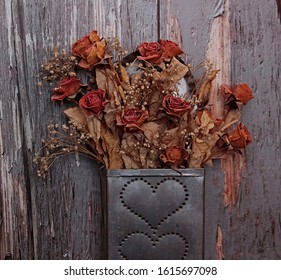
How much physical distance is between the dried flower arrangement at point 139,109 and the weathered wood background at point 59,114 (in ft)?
0.18

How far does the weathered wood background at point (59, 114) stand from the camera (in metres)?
1.53

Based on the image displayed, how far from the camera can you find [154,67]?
1.49m

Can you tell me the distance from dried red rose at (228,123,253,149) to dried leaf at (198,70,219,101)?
0.41ft

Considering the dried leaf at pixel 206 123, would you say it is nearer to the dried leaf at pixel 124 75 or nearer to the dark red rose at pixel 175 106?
the dark red rose at pixel 175 106

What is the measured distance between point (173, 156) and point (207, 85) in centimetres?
22

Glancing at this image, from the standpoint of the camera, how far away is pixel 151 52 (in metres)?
1.46

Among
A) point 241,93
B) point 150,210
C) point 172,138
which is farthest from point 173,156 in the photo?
point 241,93

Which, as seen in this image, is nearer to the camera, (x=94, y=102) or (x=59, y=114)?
(x=94, y=102)

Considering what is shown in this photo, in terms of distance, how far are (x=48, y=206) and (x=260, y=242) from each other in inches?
23.7

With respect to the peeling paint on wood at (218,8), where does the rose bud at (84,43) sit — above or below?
below

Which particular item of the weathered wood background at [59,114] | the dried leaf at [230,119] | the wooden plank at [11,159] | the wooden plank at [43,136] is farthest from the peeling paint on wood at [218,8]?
the wooden plank at [11,159]

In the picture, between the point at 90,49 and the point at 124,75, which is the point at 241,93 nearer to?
the point at 124,75
